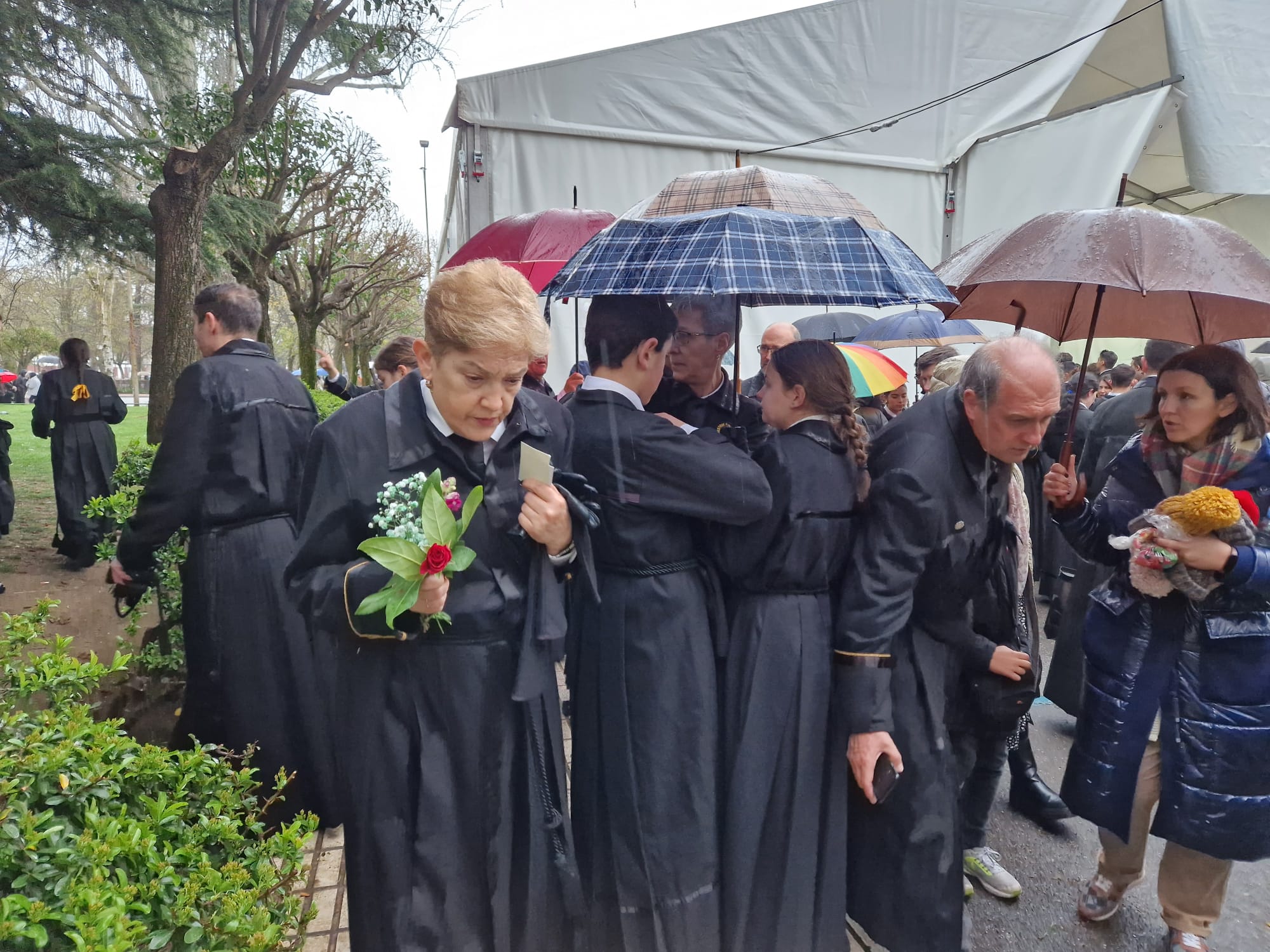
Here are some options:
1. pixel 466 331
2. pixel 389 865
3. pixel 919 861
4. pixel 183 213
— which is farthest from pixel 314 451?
pixel 183 213

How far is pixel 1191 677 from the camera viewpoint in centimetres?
253

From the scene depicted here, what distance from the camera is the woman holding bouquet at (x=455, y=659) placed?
6.12 ft

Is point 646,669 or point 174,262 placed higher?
point 174,262

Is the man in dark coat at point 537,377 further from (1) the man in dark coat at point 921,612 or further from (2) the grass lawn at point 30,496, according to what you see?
(2) the grass lawn at point 30,496

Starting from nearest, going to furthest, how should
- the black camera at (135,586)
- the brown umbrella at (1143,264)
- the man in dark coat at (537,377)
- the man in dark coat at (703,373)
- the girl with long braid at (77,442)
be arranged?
the brown umbrella at (1143,264) < the man in dark coat at (703,373) < the black camera at (135,586) < the man in dark coat at (537,377) < the girl with long braid at (77,442)

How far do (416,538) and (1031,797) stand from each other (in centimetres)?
325

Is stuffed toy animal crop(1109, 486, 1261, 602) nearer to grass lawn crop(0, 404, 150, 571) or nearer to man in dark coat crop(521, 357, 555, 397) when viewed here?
man in dark coat crop(521, 357, 555, 397)

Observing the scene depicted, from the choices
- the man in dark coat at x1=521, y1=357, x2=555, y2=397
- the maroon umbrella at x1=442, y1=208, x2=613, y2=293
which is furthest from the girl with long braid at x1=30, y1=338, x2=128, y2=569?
the maroon umbrella at x1=442, y1=208, x2=613, y2=293

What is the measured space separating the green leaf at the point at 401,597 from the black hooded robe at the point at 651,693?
0.67 m

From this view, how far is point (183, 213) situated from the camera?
22.0ft

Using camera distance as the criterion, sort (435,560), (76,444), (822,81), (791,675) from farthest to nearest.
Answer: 1. (822,81)
2. (76,444)
3. (791,675)
4. (435,560)

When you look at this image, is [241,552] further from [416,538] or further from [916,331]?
[916,331]

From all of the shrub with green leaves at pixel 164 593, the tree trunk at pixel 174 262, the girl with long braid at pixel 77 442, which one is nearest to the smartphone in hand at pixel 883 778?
the shrub with green leaves at pixel 164 593

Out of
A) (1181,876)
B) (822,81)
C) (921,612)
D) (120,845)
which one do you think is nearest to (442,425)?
(120,845)
